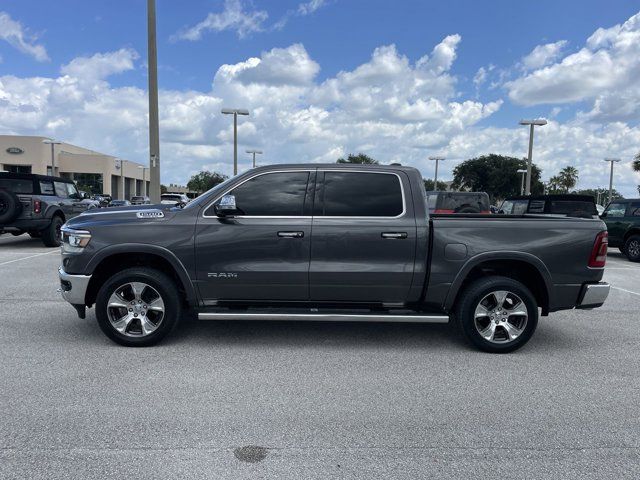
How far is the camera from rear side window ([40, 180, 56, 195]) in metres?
13.7

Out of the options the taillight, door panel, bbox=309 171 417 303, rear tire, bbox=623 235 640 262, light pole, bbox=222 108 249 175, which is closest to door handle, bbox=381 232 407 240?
door panel, bbox=309 171 417 303

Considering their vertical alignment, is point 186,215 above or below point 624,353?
above

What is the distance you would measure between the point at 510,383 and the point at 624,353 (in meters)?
1.79

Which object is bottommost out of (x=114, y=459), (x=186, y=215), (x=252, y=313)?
(x=114, y=459)

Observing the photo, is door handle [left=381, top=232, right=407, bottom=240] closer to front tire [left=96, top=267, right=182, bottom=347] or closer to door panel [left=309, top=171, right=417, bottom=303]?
door panel [left=309, top=171, right=417, bottom=303]

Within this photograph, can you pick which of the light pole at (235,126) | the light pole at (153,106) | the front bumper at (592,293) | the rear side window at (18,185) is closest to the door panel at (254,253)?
the front bumper at (592,293)

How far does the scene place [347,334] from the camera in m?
5.69

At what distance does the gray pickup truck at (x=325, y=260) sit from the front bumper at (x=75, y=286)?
0.05ft

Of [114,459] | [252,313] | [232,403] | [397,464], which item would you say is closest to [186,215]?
[252,313]

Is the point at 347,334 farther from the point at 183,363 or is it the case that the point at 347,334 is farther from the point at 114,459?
the point at 114,459

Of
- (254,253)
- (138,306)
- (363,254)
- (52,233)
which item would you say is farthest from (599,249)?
(52,233)

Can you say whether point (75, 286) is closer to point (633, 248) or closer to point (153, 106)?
point (153, 106)

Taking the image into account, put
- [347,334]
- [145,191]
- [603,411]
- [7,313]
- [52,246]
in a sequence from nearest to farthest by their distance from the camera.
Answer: [603,411] → [347,334] → [7,313] → [52,246] → [145,191]

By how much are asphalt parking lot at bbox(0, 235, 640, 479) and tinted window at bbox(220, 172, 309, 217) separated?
1422 mm
